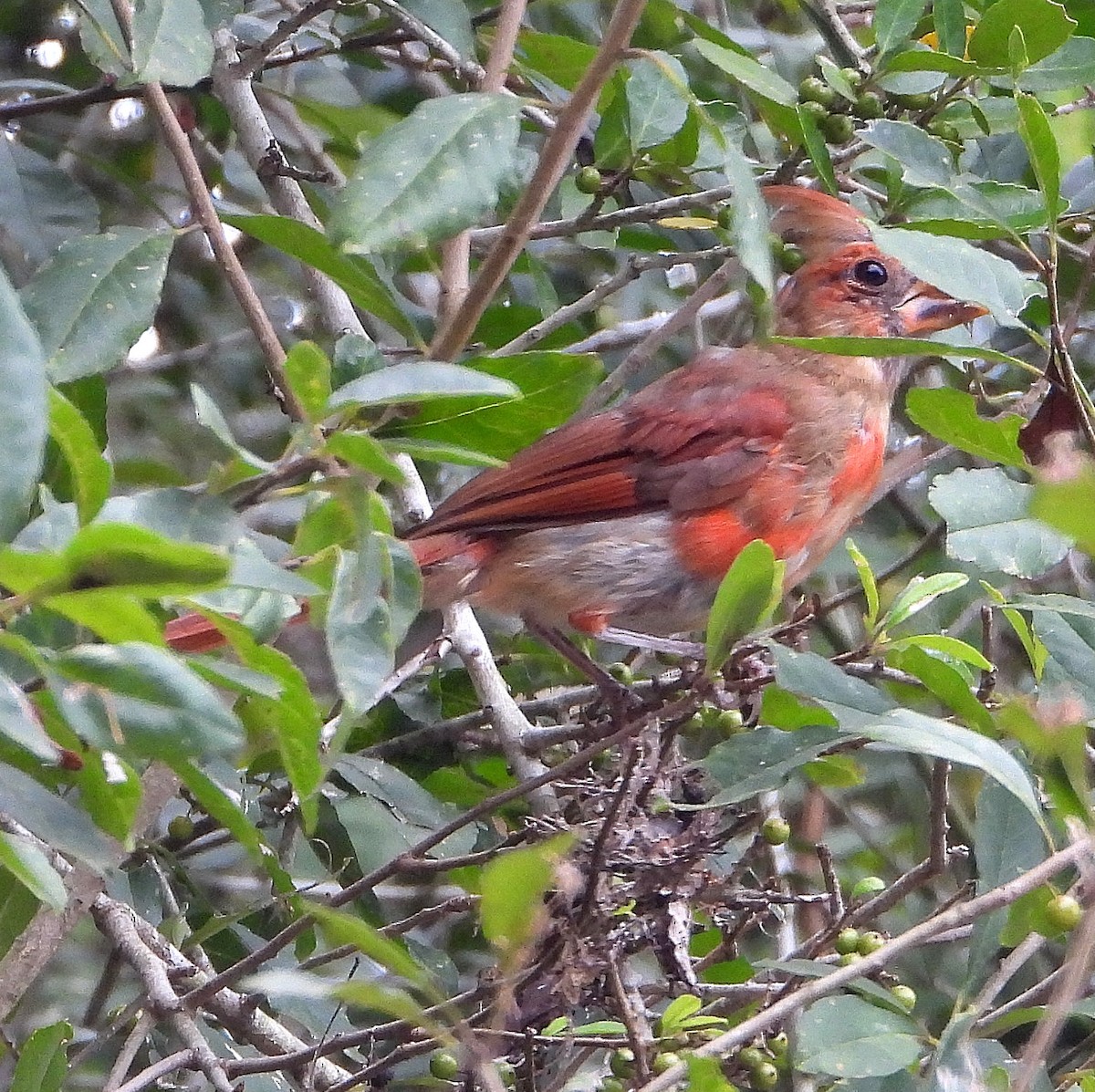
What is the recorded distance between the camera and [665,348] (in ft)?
13.3

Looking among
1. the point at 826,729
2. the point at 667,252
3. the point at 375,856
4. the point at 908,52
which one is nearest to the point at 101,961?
the point at 375,856

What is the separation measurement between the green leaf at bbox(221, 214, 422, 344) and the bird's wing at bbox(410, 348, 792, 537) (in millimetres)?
1214

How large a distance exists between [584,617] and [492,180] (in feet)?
4.92

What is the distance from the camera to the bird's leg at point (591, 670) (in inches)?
111

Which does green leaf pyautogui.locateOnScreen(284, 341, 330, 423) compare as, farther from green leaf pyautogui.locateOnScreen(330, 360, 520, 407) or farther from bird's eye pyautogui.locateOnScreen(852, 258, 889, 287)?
bird's eye pyautogui.locateOnScreen(852, 258, 889, 287)

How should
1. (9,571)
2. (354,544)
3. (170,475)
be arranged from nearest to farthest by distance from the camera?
(9,571) → (354,544) → (170,475)

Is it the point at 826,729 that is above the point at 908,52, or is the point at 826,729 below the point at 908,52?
below

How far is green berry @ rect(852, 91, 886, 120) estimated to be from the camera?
9.03ft

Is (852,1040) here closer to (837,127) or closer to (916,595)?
(916,595)

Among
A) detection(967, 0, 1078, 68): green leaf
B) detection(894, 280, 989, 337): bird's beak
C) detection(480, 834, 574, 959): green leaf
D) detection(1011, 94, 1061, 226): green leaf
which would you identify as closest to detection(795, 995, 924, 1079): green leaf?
detection(480, 834, 574, 959): green leaf

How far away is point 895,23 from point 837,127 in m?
0.20

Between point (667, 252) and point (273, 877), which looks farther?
point (667, 252)

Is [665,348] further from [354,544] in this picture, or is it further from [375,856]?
[354,544]

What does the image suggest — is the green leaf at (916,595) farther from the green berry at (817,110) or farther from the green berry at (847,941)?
the green berry at (817,110)
